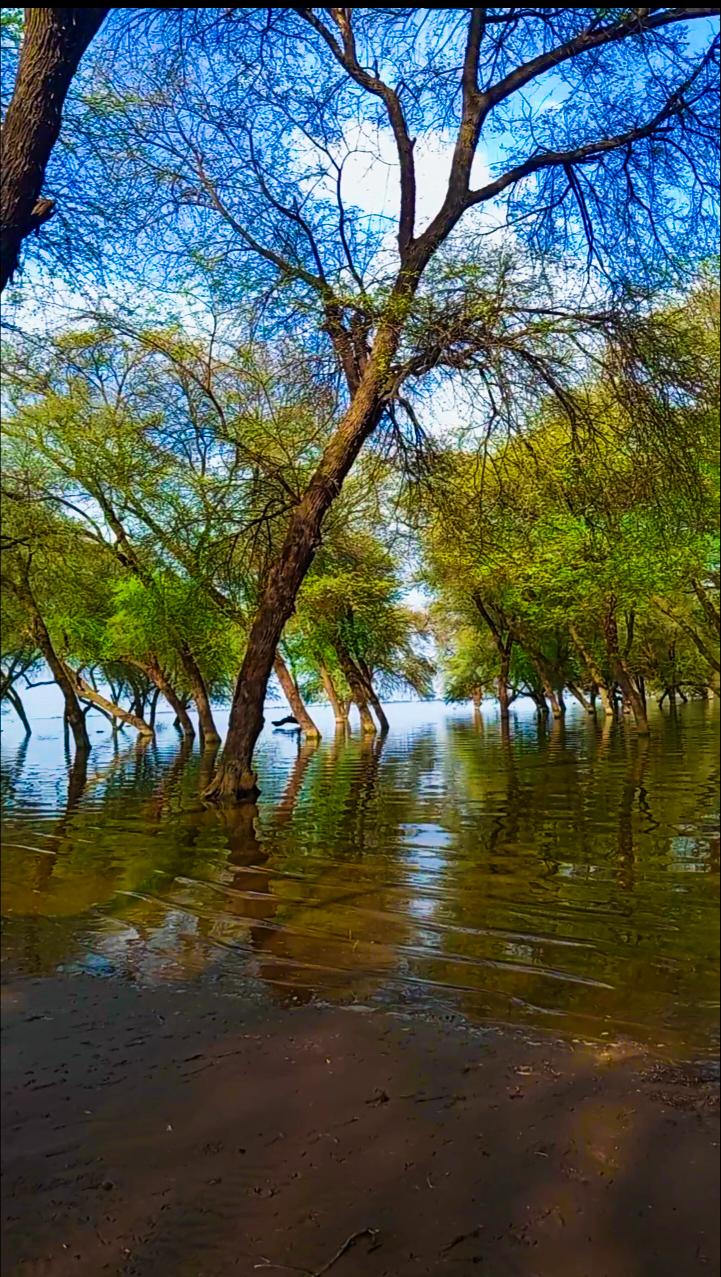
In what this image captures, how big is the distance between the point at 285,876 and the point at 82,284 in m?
6.00

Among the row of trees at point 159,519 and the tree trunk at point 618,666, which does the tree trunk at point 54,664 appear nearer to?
the row of trees at point 159,519

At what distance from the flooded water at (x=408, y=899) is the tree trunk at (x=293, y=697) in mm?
9816

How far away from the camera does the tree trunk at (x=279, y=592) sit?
8.92 m

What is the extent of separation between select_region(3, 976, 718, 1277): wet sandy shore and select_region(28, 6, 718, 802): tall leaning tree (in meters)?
5.90

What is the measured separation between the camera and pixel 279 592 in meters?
9.80

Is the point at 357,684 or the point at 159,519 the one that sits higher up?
the point at 159,519

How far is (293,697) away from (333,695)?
11.1 meters

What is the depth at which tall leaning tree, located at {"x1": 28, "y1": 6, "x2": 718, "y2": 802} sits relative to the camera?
5348 millimetres

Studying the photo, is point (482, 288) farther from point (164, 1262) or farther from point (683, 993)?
point (164, 1262)

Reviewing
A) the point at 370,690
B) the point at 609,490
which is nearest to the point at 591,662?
the point at 370,690

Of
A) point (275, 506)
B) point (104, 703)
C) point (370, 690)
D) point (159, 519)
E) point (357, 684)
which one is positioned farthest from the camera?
point (370, 690)

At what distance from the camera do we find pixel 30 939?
4812 millimetres

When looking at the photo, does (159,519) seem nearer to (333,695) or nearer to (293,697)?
(293,697)

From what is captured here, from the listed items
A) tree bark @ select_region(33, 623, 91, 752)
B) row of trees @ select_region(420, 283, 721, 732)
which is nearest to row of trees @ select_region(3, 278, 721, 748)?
row of trees @ select_region(420, 283, 721, 732)
